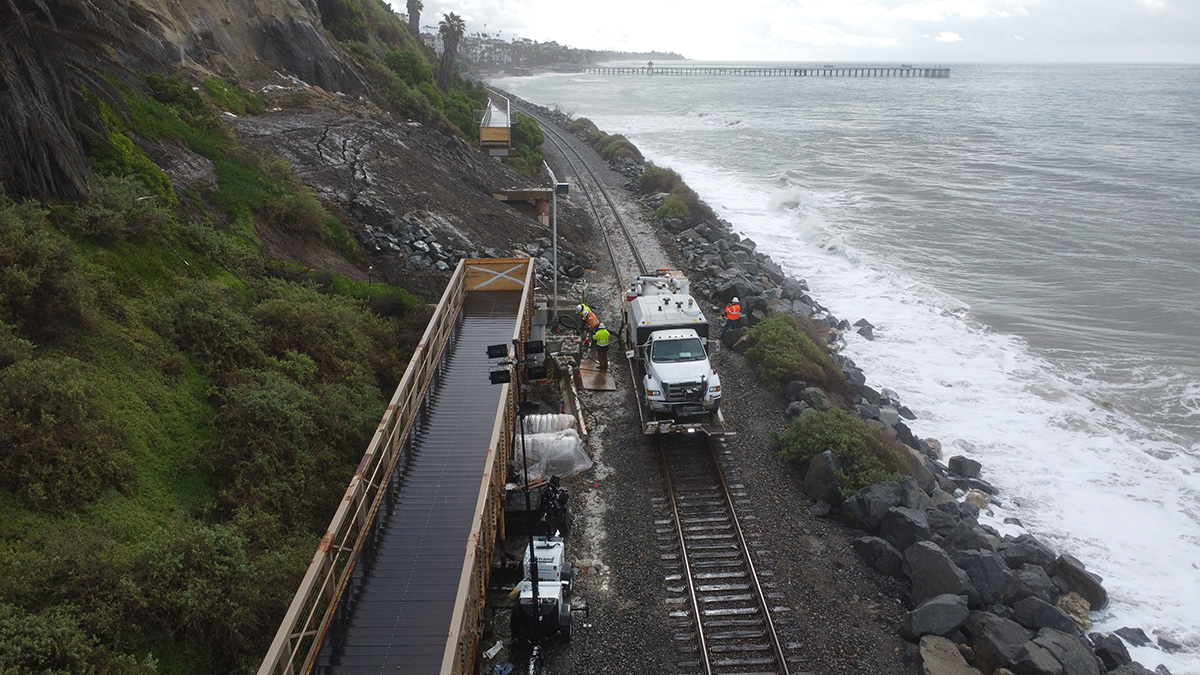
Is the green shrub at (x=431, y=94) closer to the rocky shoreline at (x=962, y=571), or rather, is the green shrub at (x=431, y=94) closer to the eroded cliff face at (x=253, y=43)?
the eroded cliff face at (x=253, y=43)

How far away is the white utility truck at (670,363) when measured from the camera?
715 inches

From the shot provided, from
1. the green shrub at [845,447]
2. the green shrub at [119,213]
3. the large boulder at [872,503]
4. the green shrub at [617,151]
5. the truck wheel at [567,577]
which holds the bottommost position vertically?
the truck wheel at [567,577]

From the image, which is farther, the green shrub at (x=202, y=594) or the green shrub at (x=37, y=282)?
the green shrub at (x=37, y=282)

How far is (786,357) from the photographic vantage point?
22.3m

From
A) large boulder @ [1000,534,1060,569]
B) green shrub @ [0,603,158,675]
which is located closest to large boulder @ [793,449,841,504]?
large boulder @ [1000,534,1060,569]

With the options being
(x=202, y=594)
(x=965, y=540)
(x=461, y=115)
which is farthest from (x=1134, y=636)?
(x=461, y=115)

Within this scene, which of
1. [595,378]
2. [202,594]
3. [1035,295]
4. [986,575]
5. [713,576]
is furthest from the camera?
[1035,295]

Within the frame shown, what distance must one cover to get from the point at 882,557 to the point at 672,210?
99.0 ft

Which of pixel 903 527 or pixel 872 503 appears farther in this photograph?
pixel 872 503

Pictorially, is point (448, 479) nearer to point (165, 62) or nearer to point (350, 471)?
point (350, 471)

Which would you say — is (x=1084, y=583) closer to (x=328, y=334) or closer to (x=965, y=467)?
(x=965, y=467)

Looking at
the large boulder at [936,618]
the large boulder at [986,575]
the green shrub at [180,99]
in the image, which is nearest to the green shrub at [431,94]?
the green shrub at [180,99]

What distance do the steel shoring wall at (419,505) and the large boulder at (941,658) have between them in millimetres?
7254

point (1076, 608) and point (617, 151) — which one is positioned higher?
point (617, 151)
